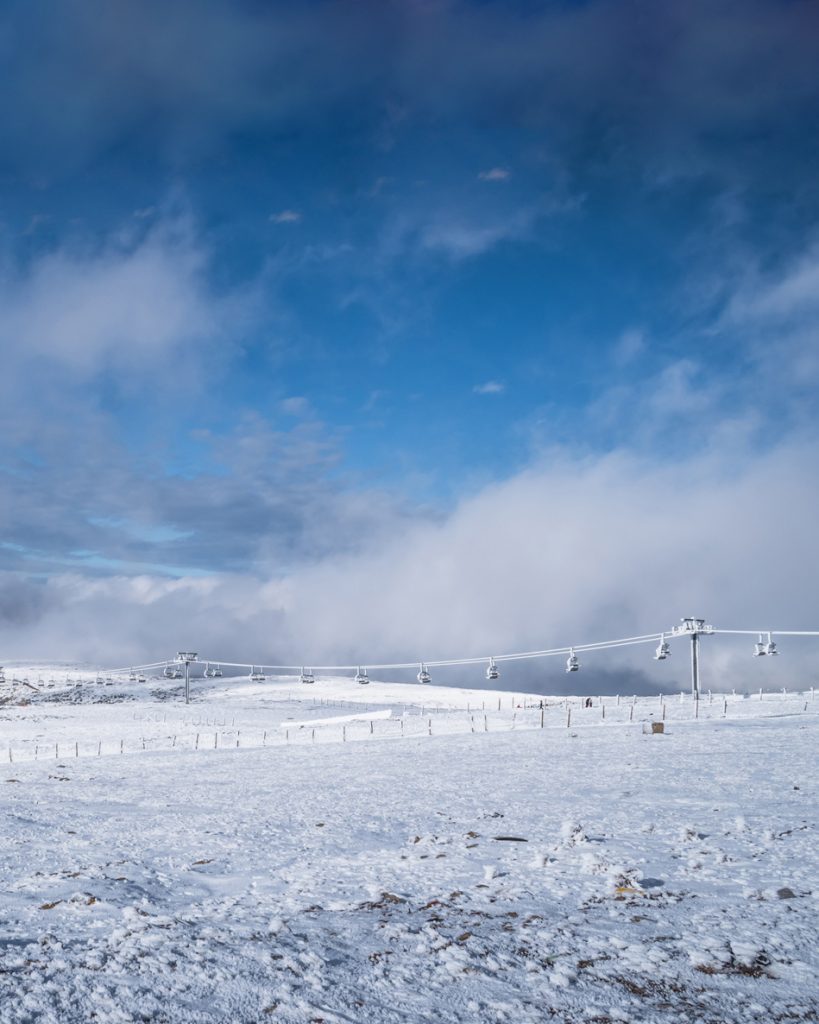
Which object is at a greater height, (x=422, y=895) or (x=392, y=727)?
(x=422, y=895)

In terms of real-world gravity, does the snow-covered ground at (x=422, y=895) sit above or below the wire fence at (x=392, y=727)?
above

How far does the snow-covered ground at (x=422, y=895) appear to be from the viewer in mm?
6172

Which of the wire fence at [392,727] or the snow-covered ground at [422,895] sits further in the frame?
the wire fence at [392,727]

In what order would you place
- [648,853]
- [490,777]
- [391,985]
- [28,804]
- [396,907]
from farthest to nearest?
[490,777]
[28,804]
[648,853]
[396,907]
[391,985]

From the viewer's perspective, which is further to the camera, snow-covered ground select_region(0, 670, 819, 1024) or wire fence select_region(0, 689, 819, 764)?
wire fence select_region(0, 689, 819, 764)

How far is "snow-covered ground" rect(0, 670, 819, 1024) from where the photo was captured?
243 inches

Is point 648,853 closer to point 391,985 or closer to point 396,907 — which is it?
point 396,907

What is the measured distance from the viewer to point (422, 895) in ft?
31.1

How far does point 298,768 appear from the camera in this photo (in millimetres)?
26812

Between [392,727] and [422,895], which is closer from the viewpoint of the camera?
[422,895]

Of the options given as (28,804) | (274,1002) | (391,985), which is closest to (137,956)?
(274,1002)

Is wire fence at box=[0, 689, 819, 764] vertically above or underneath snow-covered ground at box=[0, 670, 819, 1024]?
underneath

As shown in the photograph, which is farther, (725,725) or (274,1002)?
(725,725)

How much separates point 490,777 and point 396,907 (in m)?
13.1
